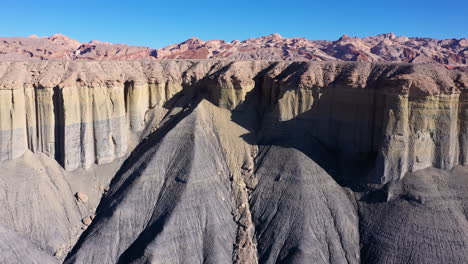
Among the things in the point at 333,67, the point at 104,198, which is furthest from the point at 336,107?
the point at 104,198

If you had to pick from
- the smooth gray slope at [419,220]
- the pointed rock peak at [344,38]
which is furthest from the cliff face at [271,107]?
the pointed rock peak at [344,38]

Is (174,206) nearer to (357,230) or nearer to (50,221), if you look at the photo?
(50,221)

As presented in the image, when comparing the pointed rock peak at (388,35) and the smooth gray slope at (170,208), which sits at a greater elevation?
the pointed rock peak at (388,35)

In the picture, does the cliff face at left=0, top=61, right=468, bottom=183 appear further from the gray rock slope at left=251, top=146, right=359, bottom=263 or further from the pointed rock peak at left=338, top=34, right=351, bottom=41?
A: the pointed rock peak at left=338, top=34, right=351, bottom=41

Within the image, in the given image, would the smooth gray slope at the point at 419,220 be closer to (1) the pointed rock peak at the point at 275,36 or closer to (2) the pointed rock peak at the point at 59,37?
(1) the pointed rock peak at the point at 275,36

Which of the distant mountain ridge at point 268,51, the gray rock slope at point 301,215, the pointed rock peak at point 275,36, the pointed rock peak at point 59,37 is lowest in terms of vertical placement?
the gray rock slope at point 301,215

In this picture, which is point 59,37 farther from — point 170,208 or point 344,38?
point 170,208
